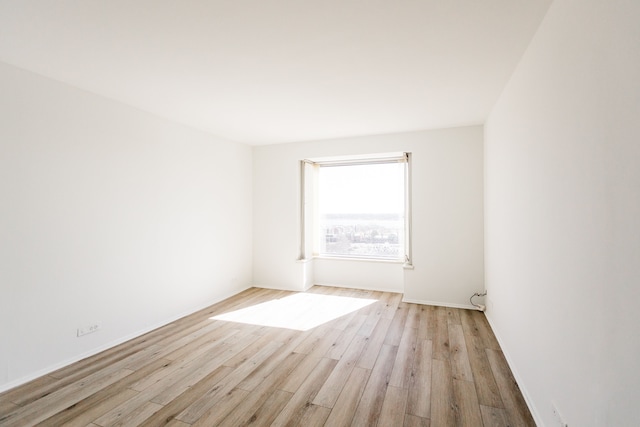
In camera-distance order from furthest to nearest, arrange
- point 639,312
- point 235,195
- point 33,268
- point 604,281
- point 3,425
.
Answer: point 235,195 → point 33,268 → point 3,425 → point 604,281 → point 639,312

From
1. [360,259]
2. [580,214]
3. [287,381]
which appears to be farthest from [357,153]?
[580,214]

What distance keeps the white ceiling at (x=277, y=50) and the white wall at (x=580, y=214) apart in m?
0.42

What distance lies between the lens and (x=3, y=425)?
1.89m

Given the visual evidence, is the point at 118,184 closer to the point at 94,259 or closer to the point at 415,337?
the point at 94,259

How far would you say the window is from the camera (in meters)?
4.99

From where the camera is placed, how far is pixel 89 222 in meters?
2.84

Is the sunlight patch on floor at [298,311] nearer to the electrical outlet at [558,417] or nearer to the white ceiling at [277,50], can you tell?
the electrical outlet at [558,417]

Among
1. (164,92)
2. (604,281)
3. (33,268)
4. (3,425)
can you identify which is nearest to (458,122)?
(604,281)

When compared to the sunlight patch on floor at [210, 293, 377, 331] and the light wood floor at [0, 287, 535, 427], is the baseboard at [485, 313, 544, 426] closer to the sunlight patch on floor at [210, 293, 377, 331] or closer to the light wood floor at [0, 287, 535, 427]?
the light wood floor at [0, 287, 535, 427]

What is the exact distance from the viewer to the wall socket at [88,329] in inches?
109

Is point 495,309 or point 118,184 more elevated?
point 118,184

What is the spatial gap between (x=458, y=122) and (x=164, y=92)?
3621mm

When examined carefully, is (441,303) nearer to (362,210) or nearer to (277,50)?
(362,210)

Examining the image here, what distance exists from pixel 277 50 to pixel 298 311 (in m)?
3.23
